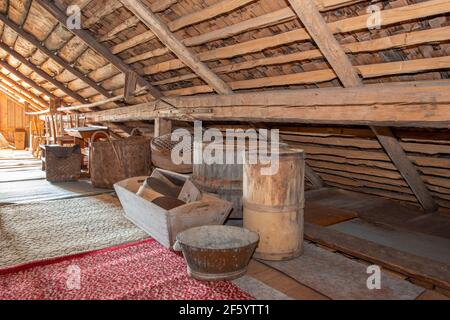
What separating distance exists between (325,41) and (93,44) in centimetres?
312

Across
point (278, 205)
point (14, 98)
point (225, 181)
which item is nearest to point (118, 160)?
point (225, 181)

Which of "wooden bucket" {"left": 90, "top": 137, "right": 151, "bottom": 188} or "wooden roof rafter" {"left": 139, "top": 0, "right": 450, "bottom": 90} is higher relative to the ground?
"wooden roof rafter" {"left": 139, "top": 0, "right": 450, "bottom": 90}

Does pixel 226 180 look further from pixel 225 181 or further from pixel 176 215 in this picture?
pixel 176 215

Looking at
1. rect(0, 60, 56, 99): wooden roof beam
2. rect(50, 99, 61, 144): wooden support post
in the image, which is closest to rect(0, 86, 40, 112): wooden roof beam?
rect(50, 99, 61, 144): wooden support post

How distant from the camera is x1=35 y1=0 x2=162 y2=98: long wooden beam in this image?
416 centimetres

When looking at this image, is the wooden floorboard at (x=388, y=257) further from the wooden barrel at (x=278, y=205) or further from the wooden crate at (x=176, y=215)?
the wooden crate at (x=176, y=215)

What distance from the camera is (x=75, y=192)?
4492mm

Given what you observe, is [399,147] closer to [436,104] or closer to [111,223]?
[436,104]

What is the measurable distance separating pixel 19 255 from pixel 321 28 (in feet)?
8.57

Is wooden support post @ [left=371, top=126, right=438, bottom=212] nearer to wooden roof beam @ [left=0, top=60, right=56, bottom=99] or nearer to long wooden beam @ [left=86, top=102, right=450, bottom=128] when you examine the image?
long wooden beam @ [left=86, top=102, right=450, bottom=128]

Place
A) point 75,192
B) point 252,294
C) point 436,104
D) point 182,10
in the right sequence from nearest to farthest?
1. point 252,294
2. point 436,104
3. point 182,10
4. point 75,192

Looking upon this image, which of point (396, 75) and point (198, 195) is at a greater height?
point (396, 75)

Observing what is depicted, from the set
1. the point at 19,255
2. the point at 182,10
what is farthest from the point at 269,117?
the point at 19,255

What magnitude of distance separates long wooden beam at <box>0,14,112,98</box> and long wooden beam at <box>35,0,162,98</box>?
1.35 meters
